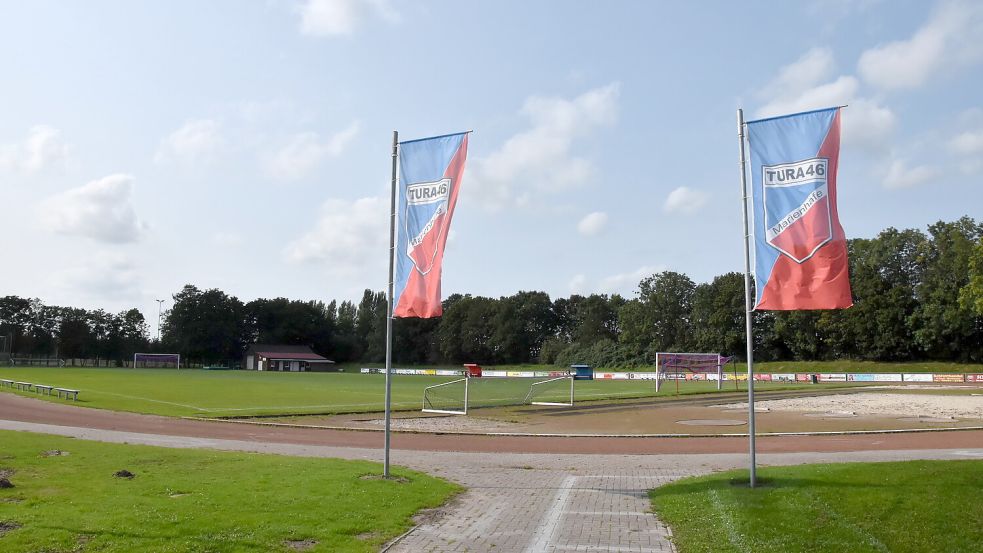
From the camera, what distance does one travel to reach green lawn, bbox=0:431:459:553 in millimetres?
7672

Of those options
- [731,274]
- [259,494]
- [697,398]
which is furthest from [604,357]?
[259,494]

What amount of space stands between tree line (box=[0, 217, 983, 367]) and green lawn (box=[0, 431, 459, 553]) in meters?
75.6

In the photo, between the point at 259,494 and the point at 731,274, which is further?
the point at 731,274

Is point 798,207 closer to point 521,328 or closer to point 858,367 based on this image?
point 858,367

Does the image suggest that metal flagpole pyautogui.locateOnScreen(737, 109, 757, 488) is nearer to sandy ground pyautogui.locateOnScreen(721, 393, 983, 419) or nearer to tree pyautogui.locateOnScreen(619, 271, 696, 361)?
sandy ground pyautogui.locateOnScreen(721, 393, 983, 419)

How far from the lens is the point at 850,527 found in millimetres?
8430

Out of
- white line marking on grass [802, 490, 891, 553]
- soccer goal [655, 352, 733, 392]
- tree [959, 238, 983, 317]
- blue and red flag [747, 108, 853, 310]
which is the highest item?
tree [959, 238, 983, 317]

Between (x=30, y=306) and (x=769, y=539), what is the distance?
154 metres

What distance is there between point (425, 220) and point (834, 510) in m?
7.93

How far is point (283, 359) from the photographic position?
12925 centimetres

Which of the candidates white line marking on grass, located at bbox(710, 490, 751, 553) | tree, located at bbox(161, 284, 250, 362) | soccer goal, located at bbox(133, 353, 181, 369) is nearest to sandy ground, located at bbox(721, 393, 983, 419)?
white line marking on grass, located at bbox(710, 490, 751, 553)

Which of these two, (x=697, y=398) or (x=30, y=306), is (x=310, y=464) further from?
(x=30, y=306)

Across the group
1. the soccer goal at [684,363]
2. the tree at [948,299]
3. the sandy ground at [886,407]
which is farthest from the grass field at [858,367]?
the sandy ground at [886,407]

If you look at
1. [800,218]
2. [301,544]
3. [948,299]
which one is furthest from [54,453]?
[948,299]
